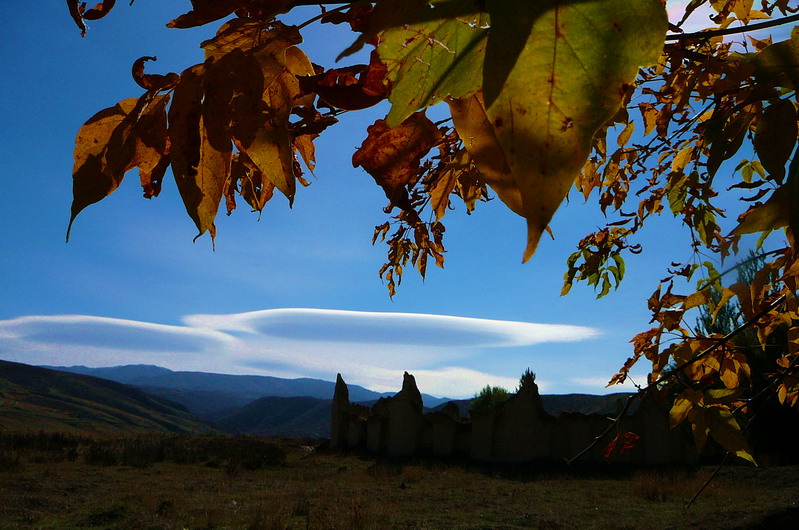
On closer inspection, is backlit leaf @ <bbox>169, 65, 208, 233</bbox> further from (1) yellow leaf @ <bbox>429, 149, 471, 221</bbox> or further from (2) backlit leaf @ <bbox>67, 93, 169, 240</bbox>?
(1) yellow leaf @ <bbox>429, 149, 471, 221</bbox>

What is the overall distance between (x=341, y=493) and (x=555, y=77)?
31.0ft

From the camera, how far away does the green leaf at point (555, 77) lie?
0.27 m

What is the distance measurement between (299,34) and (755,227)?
559 mm

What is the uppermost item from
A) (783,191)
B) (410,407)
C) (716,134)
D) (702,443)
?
(716,134)

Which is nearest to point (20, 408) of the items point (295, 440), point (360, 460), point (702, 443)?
point (295, 440)

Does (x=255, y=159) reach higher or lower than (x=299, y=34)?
lower

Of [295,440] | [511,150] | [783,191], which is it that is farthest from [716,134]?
[295,440]

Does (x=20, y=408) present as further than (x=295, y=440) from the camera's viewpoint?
Yes

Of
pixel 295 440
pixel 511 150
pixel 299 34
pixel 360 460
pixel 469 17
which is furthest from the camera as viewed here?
pixel 295 440

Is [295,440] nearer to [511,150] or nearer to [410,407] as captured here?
[410,407]

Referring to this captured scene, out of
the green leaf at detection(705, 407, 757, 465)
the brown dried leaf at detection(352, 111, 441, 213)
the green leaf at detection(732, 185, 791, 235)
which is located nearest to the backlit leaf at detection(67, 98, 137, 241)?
the brown dried leaf at detection(352, 111, 441, 213)

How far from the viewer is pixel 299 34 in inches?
20.9

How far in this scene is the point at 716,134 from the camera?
2.54 ft

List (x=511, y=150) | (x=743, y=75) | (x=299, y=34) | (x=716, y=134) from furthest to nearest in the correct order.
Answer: (x=743, y=75)
(x=716, y=134)
(x=299, y=34)
(x=511, y=150)
